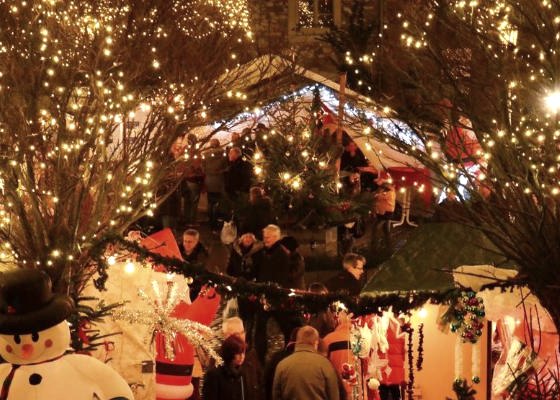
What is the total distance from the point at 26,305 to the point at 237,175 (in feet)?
29.9

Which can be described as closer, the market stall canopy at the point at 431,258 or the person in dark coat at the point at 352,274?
the market stall canopy at the point at 431,258

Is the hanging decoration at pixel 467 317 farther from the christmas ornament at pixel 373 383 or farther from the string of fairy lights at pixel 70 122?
the string of fairy lights at pixel 70 122

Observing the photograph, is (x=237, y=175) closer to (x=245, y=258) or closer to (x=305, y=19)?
(x=245, y=258)

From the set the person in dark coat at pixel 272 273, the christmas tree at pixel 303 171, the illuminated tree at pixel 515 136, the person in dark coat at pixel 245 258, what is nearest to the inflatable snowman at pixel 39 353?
the illuminated tree at pixel 515 136

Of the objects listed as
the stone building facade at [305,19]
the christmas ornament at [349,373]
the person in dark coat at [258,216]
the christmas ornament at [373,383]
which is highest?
the stone building facade at [305,19]

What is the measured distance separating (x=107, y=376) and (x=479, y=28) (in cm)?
349

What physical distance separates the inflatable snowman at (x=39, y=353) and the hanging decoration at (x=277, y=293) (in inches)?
59.3

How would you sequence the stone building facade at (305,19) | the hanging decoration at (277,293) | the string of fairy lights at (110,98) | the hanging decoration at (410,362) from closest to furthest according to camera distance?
the string of fairy lights at (110,98)
the hanging decoration at (277,293)
the hanging decoration at (410,362)
the stone building facade at (305,19)

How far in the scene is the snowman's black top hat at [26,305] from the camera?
6.68 meters

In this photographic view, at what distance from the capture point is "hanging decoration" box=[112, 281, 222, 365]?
8500 millimetres

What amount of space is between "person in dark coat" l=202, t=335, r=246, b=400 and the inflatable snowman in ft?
4.76

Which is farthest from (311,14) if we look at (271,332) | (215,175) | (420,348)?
(420,348)

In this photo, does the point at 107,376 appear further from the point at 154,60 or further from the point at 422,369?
the point at 154,60

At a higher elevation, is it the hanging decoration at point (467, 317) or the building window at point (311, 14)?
the building window at point (311, 14)
